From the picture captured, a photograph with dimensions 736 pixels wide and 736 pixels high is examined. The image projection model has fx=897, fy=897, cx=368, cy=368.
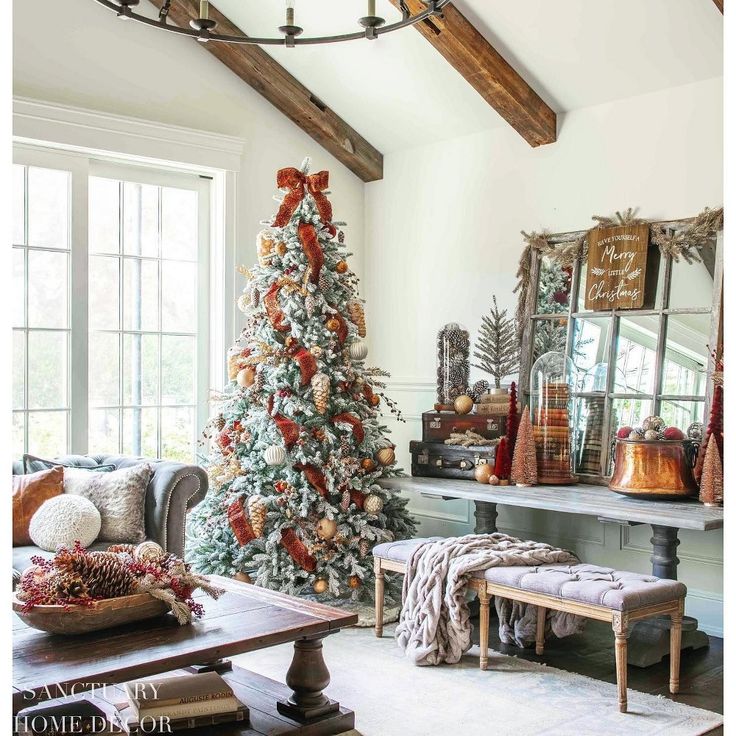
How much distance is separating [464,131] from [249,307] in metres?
1.81

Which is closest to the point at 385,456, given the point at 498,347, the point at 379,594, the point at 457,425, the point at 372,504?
the point at 372,504

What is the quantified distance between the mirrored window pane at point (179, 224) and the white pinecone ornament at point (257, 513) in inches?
70.6

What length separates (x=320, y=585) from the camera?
4613 mm

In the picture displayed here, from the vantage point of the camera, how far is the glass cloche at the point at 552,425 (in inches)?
185

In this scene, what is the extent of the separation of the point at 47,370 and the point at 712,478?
354 centimetres

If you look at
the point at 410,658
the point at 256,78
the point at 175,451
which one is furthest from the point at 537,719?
the point at 256,78

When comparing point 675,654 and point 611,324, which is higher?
point 611,324

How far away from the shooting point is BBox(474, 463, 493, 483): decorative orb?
15.7 ft

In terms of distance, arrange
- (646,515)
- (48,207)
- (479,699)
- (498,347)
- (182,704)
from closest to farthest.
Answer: (182,704)
(479,699)
(646,515)
(48,207)
(498,347)

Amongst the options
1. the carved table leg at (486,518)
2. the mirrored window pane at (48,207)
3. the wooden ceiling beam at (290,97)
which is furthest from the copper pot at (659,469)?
the mirrored window pane at (48,207)

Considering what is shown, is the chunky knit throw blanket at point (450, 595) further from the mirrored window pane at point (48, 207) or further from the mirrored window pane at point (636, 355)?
the mirrored window pane at point (48, 207)

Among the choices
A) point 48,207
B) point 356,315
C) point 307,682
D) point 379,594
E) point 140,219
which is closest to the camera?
point 307,682

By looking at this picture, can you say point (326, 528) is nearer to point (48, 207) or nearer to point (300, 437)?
point (300, 437)

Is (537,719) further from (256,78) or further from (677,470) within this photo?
(256,78)
